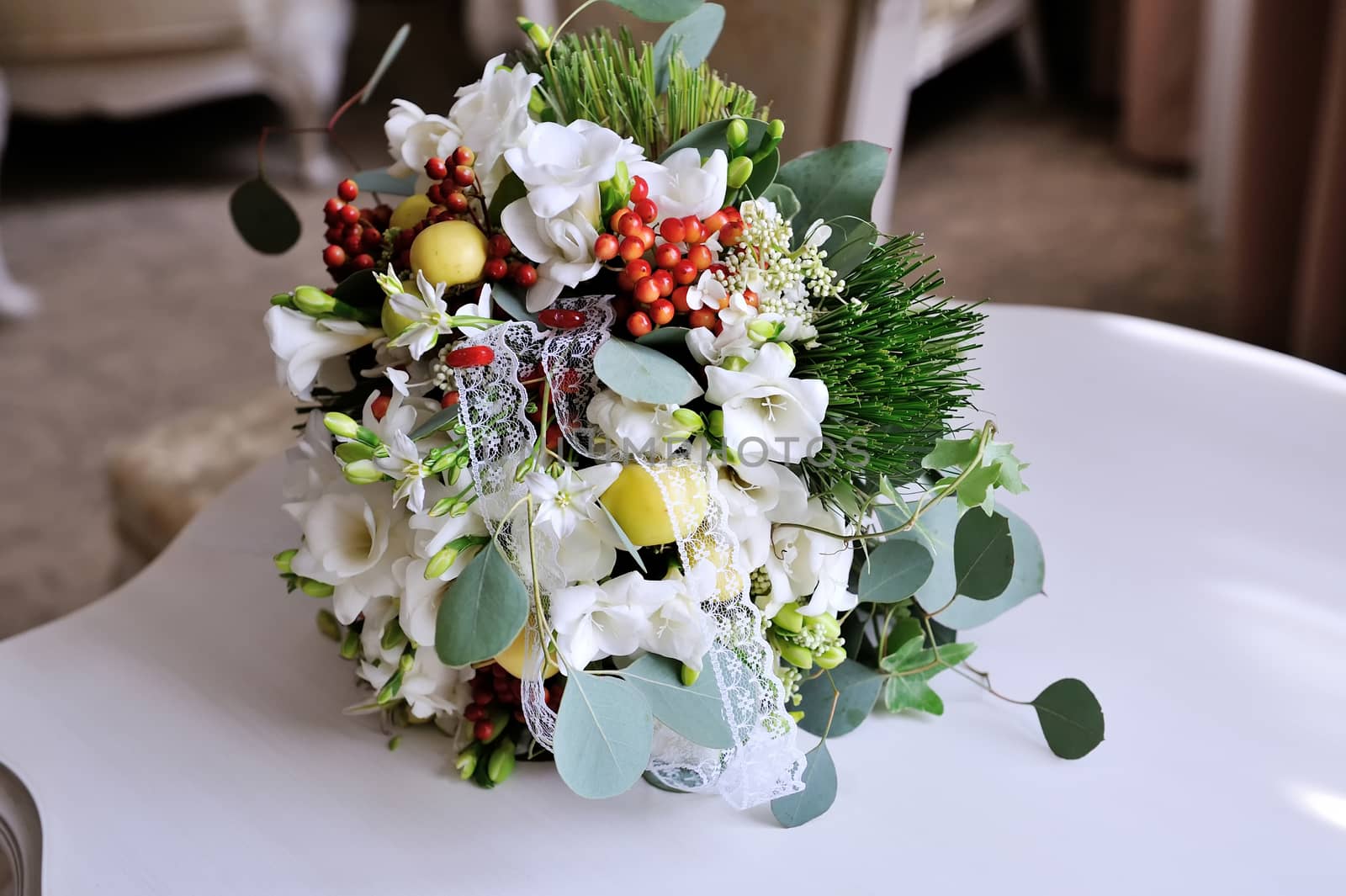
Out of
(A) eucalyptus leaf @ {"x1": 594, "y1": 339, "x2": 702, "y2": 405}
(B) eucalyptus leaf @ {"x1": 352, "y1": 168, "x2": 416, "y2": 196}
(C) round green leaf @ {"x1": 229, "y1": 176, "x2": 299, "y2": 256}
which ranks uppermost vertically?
(B) eucalyptus leaf @ {"x1": 352, "y1": 168, "x2": 416, "y2": 196}

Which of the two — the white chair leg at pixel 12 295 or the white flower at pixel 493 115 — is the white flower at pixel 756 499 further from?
the white chair leg at pixel 12 295

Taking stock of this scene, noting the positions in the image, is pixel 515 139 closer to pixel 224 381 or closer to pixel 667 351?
pixel 667 351

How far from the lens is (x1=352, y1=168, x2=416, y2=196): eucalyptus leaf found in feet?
2.34

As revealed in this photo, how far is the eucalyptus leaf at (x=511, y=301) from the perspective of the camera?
1.86ft

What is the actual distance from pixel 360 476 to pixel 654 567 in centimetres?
16

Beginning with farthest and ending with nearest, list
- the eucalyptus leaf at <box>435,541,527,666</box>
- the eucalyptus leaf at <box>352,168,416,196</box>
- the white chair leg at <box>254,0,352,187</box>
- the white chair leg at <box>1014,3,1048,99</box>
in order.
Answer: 1. the white chair leg at <box>1014,3,1048,99</box>
2. the white chair leg at <box>254,0,352,187</box>
3. the eucalyptus leaf at <box>352,168,416,196</box>
4. the eucalyptus leaf at <box>435,541,527,666</box>

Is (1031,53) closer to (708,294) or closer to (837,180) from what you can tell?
(837,180)

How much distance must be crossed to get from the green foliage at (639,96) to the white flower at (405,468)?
230 millimetres

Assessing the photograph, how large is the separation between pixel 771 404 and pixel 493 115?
0.22 meters

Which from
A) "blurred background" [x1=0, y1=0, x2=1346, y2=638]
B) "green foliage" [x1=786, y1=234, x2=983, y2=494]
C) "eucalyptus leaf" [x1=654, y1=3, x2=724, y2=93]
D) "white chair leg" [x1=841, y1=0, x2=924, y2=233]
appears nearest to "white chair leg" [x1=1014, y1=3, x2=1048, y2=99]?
"blurred background" [x1=0, y1=0, x2=1346, y2=638]

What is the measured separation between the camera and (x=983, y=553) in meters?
0.60

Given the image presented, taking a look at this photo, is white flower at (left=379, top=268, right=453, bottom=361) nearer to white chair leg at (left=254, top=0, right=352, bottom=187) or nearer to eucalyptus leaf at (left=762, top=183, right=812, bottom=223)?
eucalyptus leaf at (left=762, top=183, right=812, bottom=223)

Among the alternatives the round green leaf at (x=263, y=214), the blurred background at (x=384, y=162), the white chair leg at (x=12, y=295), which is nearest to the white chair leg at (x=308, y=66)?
the blurred background at (x=384, y=162)

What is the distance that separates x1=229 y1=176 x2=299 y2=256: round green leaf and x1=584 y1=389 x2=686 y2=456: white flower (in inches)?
14.0
